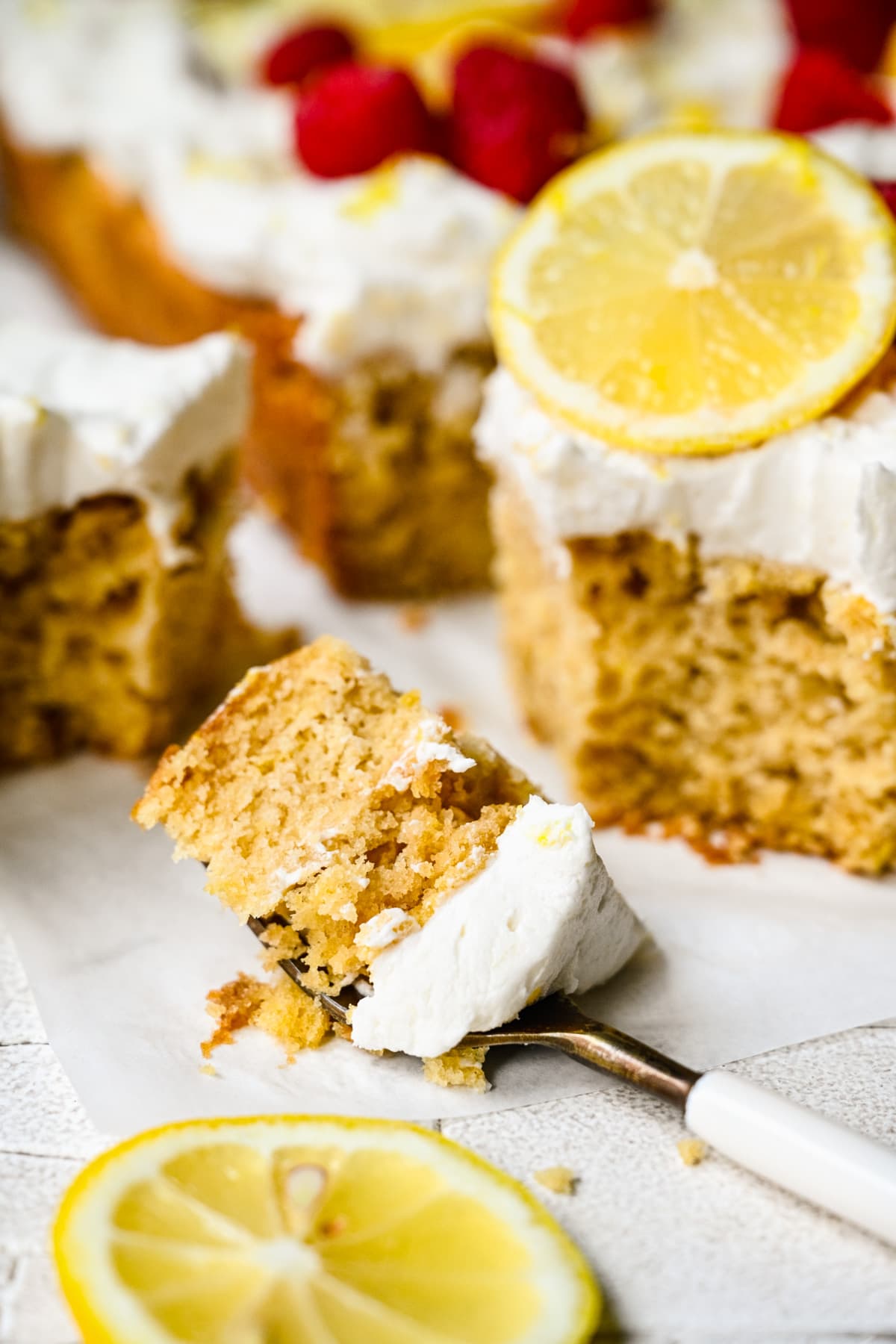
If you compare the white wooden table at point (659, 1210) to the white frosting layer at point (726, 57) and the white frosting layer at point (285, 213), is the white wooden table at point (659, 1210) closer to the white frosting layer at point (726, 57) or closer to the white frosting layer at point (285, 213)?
the white frosting layer at point (285, 213)

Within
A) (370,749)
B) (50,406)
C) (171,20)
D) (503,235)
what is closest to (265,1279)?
(370,749)

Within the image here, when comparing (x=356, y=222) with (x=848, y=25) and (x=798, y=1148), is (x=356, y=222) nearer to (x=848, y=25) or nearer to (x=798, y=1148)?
(x=848, y=25)

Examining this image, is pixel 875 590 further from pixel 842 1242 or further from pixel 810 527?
pixel 842 1242

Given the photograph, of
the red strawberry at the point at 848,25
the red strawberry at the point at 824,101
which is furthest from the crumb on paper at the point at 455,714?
the red strawberry at the point at 848,25

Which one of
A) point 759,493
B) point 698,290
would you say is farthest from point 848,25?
point 759,493

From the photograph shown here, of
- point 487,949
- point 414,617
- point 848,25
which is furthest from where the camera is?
point 848,25

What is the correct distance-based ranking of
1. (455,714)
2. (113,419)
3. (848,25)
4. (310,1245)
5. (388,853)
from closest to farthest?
(310,1245)
(388,853)
(113,419)
(455,714)
(848,25)
